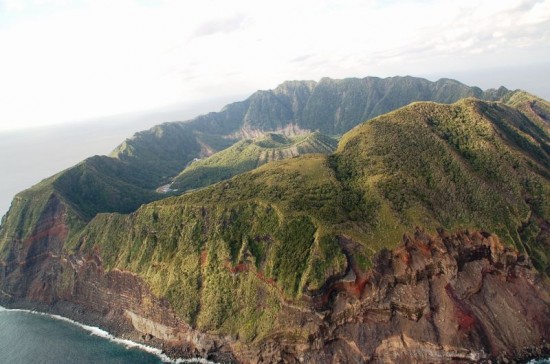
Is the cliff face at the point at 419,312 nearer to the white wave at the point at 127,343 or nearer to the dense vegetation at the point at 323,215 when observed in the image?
the white wave at the point at 127,343

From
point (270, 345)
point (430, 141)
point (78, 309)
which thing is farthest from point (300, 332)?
point (78, 309)

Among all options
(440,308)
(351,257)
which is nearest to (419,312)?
(440,308)

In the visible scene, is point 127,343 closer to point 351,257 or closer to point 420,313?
point 351,257

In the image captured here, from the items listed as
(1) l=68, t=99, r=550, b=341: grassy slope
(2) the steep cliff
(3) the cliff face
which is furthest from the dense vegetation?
(3) the cliff face

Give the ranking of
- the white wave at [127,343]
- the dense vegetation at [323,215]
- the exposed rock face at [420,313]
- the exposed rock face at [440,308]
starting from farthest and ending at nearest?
the white wave at [127,343]
the dense vegetation at [323,215]
the exposed rock face at [420,313]
the exposed rock face at [440,308]

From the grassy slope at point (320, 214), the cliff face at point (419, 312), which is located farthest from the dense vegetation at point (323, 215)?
the cliff face at point (419, 312)

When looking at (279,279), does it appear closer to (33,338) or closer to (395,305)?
(395,305)

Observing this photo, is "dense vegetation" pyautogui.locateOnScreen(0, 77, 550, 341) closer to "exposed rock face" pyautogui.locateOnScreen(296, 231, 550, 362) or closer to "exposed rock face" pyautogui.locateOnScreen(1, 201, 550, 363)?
"exposed rock face" pyautogui.locateOnScreen(1, 201, 550, 363)

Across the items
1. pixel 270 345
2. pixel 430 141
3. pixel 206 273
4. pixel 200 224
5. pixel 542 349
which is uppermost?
pixel 430 141

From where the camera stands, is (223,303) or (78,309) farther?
(78,309)
